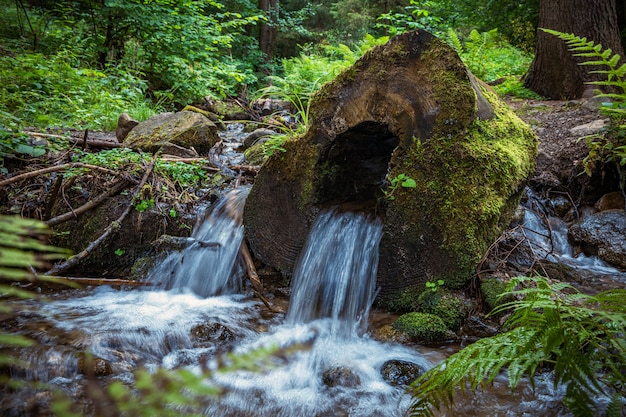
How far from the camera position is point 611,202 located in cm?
462

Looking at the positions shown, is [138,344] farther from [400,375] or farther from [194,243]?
[400,375]

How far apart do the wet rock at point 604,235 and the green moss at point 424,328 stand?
2395 mm

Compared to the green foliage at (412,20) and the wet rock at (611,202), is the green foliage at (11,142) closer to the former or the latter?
the green foliage at (412,20)

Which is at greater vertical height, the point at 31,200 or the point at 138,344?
the point at 31,200

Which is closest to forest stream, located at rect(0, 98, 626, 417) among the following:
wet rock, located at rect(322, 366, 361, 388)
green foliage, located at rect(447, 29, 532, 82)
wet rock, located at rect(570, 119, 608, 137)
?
wet rock, located at rect(322, 366, 361, 388)

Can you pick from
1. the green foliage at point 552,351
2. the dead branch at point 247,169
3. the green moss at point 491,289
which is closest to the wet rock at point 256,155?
the dead branch at point 247,169

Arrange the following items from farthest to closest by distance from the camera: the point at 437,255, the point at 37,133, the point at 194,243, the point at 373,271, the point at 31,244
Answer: the point at 37,133
the point at 194,243
the point at 373,271
the point at 437,255
the point at 31,244

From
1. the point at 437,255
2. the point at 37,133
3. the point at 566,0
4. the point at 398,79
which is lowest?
the point at 437,255

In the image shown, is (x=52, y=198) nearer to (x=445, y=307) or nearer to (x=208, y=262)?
(x=208, y=262)

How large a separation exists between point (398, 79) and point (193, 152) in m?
3.82

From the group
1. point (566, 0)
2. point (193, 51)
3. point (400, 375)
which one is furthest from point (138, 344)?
point (193, 51)

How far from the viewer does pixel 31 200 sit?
451 centimetres

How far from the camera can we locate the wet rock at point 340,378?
105 inches

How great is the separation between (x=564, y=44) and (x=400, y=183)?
5256 millimetres
